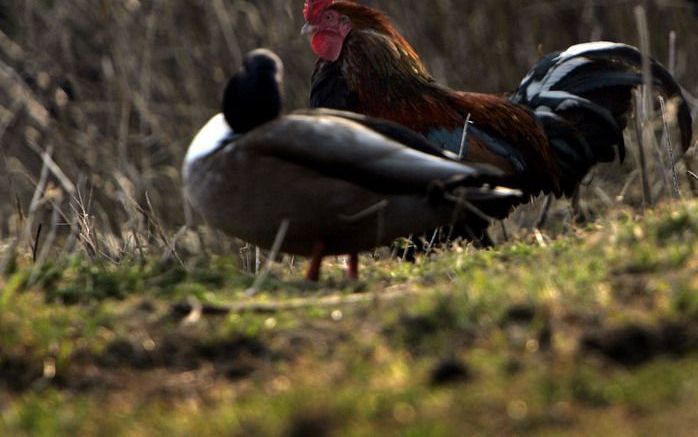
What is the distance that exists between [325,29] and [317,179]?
3027 mm

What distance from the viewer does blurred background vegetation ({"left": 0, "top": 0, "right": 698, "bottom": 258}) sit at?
34.3ft

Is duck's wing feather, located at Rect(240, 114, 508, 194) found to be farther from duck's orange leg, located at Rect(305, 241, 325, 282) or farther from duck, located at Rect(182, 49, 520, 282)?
duck's orange leg, located at Rect(305, 241, 325, 282)

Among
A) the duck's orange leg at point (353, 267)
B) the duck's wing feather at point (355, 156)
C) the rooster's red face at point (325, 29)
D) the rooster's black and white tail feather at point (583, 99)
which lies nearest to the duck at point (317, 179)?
the duck's wing feather at point (355, 156)

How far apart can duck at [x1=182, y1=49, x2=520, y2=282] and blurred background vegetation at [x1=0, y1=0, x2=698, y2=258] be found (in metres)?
3.87

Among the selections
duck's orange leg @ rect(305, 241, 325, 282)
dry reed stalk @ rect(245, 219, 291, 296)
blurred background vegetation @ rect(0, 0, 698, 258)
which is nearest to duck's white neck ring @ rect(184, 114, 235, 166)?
dry reed stalk @ rect(245, 219, 291, 296)

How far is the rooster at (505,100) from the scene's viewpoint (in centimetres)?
Result: 835

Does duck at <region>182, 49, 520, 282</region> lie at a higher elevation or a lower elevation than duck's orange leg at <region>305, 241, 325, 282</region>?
higher

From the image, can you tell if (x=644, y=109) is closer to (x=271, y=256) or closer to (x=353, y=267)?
(x=353, y=267)

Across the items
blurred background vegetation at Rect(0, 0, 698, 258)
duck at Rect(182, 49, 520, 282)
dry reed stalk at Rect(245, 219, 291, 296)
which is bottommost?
blurred background vegetation at Rect(0, 0, 698, 258)

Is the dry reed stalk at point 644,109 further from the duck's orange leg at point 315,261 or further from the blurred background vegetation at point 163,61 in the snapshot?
the blurred background vegetation at point 163,61

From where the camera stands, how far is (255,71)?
245 inches

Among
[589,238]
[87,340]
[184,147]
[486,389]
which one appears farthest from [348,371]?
[184,147]

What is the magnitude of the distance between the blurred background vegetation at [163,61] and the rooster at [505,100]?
6.96 ft

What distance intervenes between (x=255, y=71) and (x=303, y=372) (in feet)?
8.09
